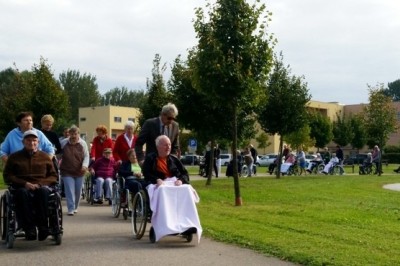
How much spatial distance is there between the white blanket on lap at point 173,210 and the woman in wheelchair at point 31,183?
151 centimetres

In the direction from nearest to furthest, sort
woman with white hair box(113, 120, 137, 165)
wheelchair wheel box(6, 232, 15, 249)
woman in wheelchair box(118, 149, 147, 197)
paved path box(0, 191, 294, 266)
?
1. paved path box(0, 191, 294, 266)
2. wheelchair wheel box(6, 232, 15, 249)
3. woman in wheelchair box(118, 149, 147, 197)
4. woman with white hair box(113, 120, 137, 165)

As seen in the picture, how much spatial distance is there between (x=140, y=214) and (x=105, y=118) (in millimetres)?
83157

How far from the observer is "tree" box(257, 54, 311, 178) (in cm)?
3180

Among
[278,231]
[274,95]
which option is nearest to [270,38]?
[278,231]

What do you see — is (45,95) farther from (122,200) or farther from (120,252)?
(120,252)

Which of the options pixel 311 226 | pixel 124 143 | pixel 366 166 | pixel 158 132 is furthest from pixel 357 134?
pixel 158 132

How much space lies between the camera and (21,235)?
8750 millimetres

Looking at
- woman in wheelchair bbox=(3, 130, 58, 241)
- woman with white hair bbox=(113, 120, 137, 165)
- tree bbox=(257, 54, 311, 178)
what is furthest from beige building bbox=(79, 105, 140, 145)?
woman in wheelchair bbox=(3, 130, 58, 241)

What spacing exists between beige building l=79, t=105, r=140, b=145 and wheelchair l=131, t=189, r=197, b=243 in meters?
81.1

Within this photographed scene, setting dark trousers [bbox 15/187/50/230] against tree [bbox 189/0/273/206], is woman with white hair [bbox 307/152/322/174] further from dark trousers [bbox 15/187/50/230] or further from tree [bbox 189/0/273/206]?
dark trousers [bbox 15/187/50/230]

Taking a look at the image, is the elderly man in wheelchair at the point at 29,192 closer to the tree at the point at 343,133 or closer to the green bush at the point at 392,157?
the green bush at the point at 392,157

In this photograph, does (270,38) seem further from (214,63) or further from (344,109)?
(344,109)

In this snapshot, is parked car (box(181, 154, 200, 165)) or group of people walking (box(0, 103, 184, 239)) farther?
parked car (box(181, 154, 200, 165))

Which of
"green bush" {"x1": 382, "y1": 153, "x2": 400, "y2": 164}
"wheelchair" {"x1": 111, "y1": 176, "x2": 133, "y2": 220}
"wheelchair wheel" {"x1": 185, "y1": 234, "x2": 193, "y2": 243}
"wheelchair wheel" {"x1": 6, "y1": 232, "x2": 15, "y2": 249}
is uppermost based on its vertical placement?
"green bush" {"x1": 382, "y1": 153, "x2": 400, "y2": 164}
